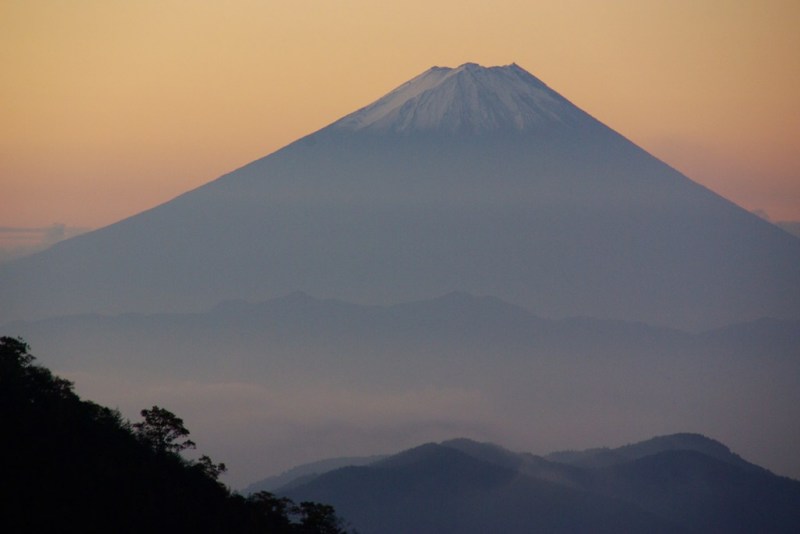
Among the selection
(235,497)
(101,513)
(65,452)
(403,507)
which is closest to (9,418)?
(65,452)

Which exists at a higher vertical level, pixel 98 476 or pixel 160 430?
pixel 160 430

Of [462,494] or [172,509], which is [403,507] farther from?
[172,509]

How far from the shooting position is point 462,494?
7771 inches

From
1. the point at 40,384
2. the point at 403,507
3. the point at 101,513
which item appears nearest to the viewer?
the point at 101,513

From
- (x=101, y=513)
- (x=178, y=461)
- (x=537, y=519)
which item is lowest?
(x=101, y=513)

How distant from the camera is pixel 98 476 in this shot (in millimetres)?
37812

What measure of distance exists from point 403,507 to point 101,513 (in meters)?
163

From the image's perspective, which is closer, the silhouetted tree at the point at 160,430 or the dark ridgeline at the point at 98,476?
the dark ridgeline at the point at 98,476

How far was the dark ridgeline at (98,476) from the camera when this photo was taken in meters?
Answer: 34.9

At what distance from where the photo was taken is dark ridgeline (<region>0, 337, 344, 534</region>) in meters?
34.9

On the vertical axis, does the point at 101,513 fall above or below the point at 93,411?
below

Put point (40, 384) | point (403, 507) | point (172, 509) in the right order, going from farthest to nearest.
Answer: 1. point (403, 507)
2. point (40, 384)
3. point (172, 509)

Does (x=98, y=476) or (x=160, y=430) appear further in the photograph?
(x=160, y=430)

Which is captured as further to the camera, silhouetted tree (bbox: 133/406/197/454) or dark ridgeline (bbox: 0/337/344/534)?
silhouetted tree (bbox: 133/406/197/454)
